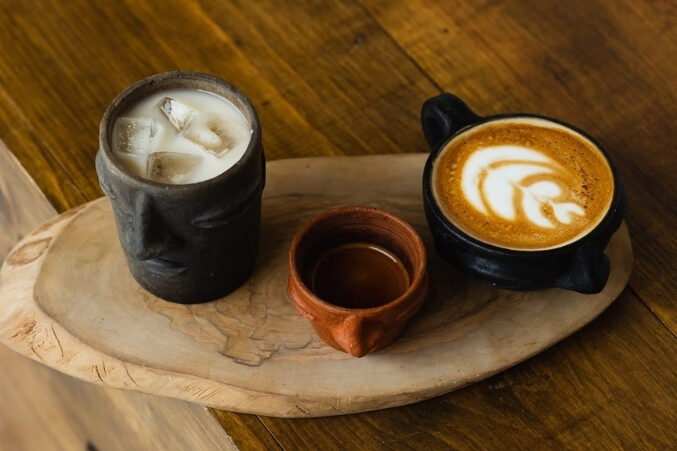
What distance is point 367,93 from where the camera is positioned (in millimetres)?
1226

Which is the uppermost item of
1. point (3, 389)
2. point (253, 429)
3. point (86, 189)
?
point (86, 189)

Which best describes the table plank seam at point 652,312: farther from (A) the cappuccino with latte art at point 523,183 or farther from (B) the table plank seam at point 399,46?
(B) the table plank seam at point 399,46

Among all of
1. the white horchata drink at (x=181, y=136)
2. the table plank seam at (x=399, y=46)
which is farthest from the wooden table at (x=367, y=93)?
the white horchata drink at (x=181, y=136)

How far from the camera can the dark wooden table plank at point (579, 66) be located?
1150mm

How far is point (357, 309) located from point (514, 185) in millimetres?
221

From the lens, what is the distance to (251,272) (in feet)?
3.32

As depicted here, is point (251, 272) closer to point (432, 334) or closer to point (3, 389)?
point (432, 334)

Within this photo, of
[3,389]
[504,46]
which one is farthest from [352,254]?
[3,389]

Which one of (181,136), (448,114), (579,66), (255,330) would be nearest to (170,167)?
(181,136)

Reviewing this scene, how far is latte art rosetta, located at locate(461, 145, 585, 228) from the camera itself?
0.97 metres

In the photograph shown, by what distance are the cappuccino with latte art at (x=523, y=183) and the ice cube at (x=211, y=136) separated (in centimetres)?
21

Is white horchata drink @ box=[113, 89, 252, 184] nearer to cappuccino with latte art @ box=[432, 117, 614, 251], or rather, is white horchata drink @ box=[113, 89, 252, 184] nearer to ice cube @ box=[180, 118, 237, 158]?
ice cube @ box=[180, 118, 237, 158]

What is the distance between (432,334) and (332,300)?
0.11 metres

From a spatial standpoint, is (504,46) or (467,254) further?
(504,46)
